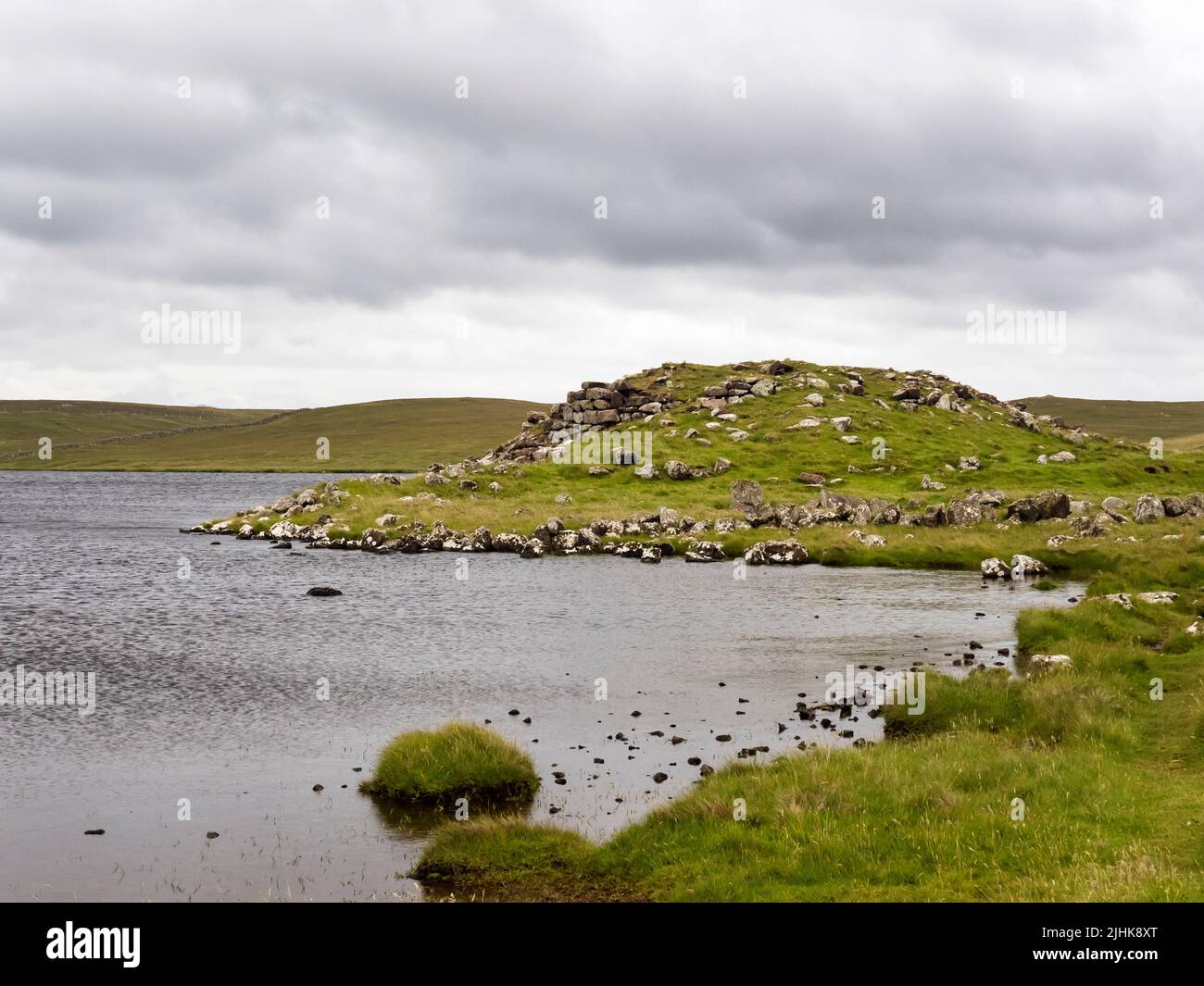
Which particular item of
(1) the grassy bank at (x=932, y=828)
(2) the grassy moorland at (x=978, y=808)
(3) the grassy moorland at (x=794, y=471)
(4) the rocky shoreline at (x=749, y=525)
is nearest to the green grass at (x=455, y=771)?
(1) the grassy bank at (x=932, y=828)

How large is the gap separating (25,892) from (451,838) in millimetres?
7840

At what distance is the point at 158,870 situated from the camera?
63.1ft

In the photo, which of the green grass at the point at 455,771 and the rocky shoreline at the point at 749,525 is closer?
the green grass at the point at 455,771

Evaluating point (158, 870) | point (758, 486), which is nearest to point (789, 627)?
point (158, 870)

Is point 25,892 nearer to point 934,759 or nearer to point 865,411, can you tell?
point 934,759

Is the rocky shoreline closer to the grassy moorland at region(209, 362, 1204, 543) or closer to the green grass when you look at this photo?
the grassy moorland at region(209, 362, 1204, 543)

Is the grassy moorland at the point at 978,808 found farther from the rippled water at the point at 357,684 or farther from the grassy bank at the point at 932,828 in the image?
the rippled water at the point at 357,684

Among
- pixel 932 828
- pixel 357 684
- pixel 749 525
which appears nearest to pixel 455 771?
pixel 932 828

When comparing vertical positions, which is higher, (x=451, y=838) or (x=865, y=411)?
(x=865, y=411)

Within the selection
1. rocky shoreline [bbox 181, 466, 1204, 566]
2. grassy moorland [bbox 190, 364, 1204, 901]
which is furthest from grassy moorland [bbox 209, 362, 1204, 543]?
grassy moorland [bbox 190, 364, 1204, 901]

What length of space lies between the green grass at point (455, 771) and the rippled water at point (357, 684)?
728 millimetres

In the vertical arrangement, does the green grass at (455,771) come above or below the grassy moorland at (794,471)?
below

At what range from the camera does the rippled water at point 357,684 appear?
67.9 ft

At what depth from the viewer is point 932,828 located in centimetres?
1798
